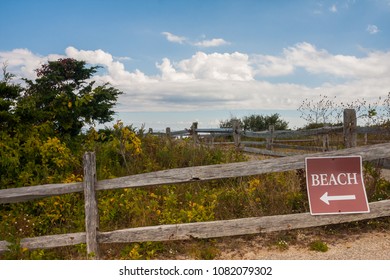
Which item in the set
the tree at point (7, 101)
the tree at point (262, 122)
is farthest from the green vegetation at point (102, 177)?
the tree at point (262, 122)

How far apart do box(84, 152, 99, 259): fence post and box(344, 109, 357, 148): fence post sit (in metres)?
4.71

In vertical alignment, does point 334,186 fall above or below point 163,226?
above

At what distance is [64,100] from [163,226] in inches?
171

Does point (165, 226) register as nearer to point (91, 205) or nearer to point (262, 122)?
point (91, 205)

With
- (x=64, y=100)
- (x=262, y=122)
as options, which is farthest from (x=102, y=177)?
(x=262, y=122)

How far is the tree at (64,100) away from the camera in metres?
8.06

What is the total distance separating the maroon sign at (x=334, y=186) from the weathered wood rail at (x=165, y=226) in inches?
A: 6.3

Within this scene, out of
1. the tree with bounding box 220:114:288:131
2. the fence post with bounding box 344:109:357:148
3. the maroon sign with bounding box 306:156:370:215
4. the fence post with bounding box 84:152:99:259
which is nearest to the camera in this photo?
the fence post with bounding box 84:152:99:259

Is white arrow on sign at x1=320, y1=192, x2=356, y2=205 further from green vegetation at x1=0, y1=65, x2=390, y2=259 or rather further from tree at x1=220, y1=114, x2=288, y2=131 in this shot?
tree at x1=220, y1=114, x2=288, y2=131

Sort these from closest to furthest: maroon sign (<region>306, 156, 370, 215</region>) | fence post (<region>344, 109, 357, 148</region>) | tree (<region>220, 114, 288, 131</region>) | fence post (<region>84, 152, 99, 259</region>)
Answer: fence post (<region>84, 152, 99, 259</region>) < maroon sign (<region>306, 156, 370, 215</region>) < fence post (<region>344, 109, 357, 148</region>) < tree (<region>220, 114, 288, 131</region>)

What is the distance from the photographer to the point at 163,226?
542 centimetres

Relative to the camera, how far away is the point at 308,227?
19.2ft

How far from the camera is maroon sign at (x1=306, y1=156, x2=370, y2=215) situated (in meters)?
5.64

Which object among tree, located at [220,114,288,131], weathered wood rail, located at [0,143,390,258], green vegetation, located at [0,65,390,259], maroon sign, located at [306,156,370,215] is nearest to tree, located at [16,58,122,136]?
green vegetation, located at [0,65,390,259]
